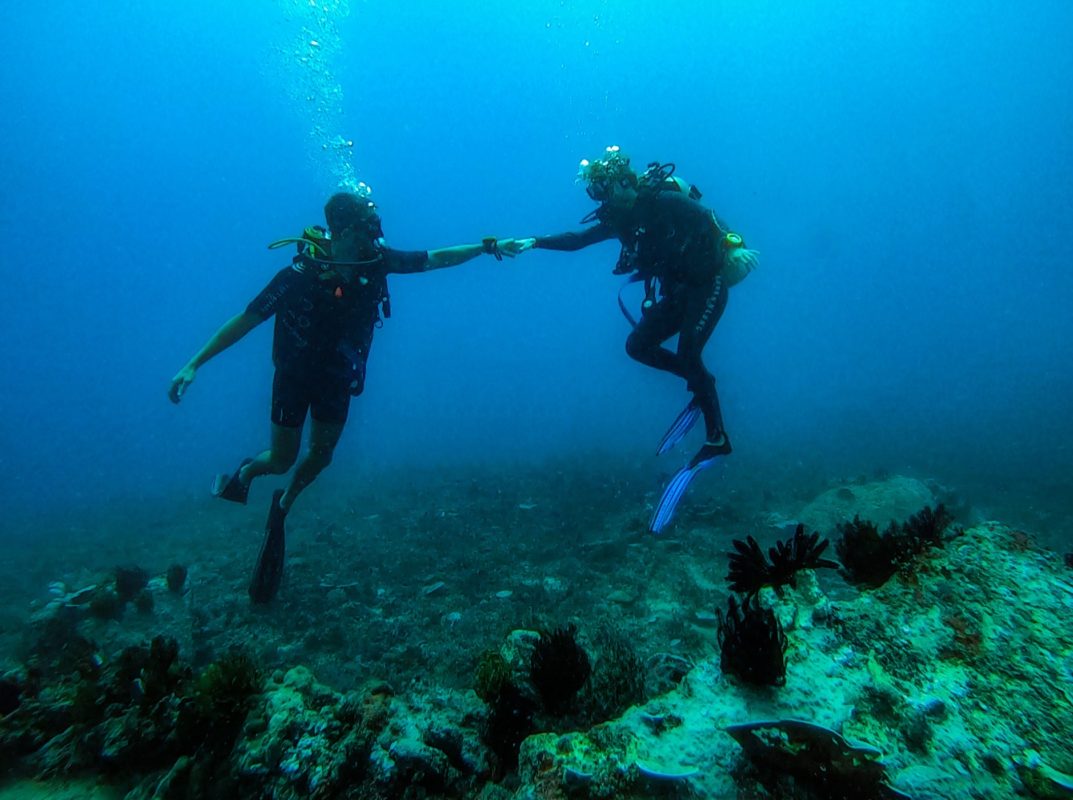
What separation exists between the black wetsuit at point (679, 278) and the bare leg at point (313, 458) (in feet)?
15.6

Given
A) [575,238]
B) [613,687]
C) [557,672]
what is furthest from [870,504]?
[557,672]

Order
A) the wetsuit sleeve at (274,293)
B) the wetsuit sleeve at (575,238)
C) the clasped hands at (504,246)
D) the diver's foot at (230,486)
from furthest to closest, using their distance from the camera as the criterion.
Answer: the wetsuit sleeve at (575,238)
the clasped hands at (504,246)
the diver's foot at (230,486)
the wetsuit sleeve at (274,293)

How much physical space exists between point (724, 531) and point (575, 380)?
96.2m

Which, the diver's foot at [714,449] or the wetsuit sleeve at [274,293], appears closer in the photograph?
the diver's foot at [714,449]

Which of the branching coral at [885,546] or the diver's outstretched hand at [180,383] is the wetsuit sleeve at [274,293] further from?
the branching coral at [885,546]

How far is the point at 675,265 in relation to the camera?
24.1ft

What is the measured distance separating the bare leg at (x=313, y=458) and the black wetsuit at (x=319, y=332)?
23cm

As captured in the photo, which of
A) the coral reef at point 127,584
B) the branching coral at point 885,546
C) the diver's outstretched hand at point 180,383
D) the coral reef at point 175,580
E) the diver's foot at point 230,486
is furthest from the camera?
the coral reef at point 175,580

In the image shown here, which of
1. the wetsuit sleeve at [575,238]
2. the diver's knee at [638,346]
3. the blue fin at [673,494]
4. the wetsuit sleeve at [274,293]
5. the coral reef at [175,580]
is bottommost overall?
the coral reef at [175,580]

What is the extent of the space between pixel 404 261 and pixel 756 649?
6.65m

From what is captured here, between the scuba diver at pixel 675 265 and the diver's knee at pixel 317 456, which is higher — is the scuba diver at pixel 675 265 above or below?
above

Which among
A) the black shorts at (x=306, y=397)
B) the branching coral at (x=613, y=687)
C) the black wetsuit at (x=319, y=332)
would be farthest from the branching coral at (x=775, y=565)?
the black shorts at (x=306, y=397)

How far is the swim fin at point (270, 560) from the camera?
294 inches

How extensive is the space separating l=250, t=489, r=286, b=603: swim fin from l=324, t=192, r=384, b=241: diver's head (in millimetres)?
4115
